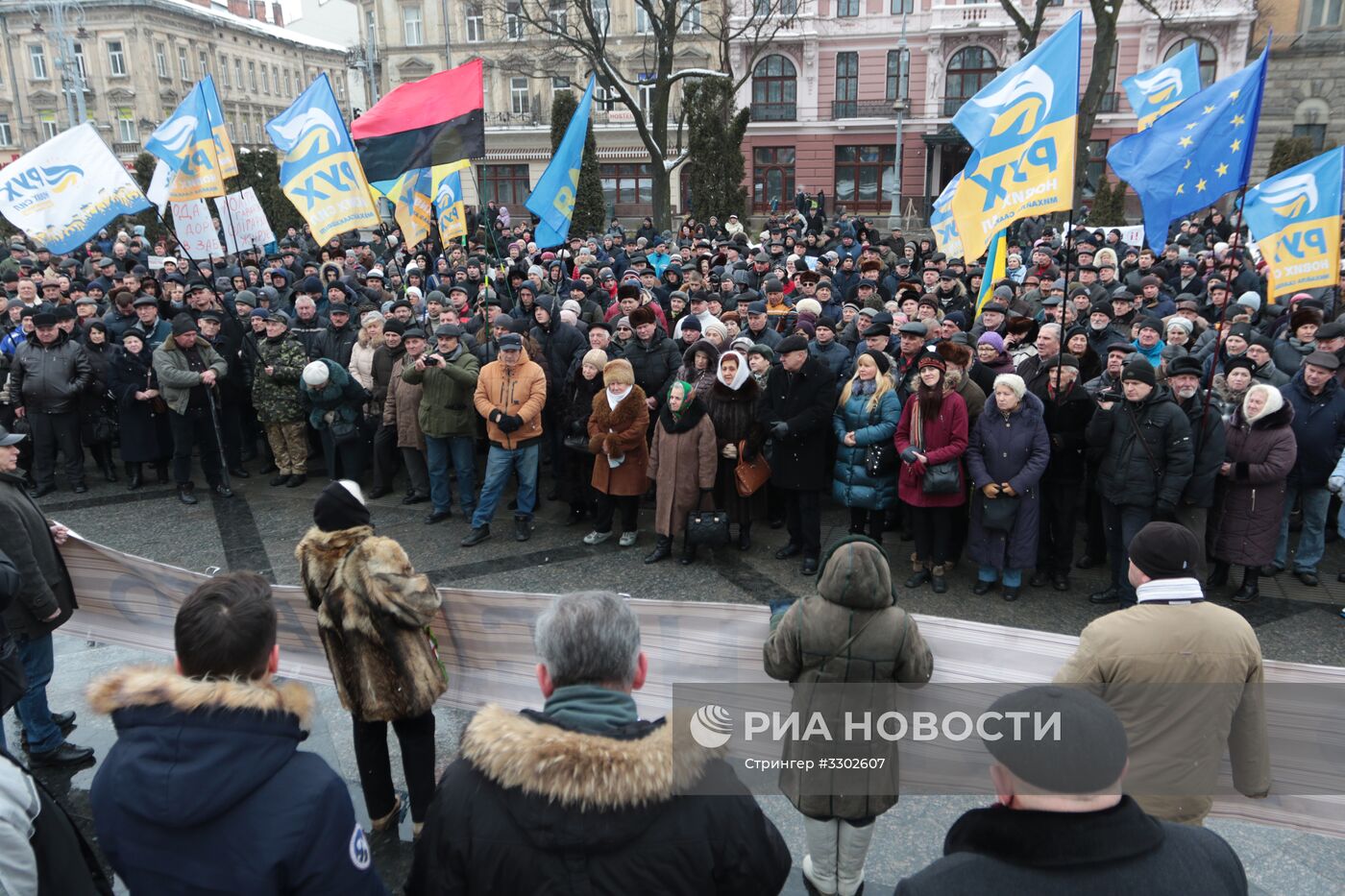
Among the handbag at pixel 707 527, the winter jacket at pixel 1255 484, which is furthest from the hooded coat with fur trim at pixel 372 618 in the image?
the winter jacket at pixel 1255 484

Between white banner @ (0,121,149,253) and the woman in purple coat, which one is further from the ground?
white banner @ (0,121,149,253)

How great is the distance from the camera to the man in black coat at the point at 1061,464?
21.5 feet

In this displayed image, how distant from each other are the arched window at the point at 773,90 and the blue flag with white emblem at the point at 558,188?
38.9 metres

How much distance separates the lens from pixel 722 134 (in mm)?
29094

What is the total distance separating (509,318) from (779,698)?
550cm

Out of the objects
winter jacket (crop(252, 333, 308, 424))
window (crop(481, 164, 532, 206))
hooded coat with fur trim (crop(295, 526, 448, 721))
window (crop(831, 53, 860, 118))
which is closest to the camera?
hooded coat with fur trim (crop(295, 526, 448, 721))

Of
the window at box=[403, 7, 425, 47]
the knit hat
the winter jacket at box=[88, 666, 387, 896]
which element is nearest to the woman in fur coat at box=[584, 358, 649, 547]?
the knit hat

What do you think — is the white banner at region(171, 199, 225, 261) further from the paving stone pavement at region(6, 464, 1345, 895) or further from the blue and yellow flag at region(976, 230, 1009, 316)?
the blue and yellow flag at region(976, 230, 1009, 316)

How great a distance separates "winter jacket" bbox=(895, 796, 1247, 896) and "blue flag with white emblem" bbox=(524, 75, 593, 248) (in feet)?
23.7

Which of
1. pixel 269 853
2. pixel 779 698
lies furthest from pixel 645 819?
pixel 779 698

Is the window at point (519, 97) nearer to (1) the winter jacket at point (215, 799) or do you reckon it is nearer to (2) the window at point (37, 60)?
(2) the window at point (37, 60)

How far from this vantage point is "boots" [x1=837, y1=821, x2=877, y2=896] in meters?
3.39

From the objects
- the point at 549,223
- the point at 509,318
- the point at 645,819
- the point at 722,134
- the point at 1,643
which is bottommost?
the point at 1,643

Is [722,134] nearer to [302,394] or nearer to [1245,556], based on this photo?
[302,394]
